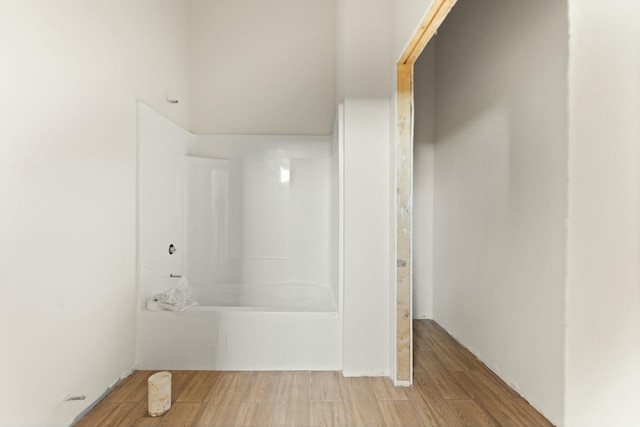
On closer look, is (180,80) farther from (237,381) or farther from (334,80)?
(237,381)

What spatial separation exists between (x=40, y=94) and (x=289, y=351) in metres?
1.99

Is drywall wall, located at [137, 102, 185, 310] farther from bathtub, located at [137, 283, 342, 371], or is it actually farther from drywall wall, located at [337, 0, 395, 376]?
drywall wall, located at [337, 0, 395, 376]

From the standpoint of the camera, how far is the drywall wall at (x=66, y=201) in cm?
152

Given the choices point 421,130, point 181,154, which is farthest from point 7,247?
point 421,130

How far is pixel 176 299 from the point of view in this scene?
255 centimetres

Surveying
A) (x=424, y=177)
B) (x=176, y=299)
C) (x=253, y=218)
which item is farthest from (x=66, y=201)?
(x=424, y=177)

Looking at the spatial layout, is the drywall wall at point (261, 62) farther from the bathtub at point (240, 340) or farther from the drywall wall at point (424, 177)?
the bathtub at point (240, 340)

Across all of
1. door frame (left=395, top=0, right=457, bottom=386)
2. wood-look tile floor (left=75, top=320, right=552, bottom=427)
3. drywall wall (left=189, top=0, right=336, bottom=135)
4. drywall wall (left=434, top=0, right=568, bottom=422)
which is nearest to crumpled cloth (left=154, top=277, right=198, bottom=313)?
wood-look tile floor (left=75, top=320, right=552, bottom=427)

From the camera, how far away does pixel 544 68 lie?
1937 mm

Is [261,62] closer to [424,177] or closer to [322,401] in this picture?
[424,177]

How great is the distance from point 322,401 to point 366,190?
1.30 m

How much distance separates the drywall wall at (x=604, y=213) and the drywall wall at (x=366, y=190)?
103 cm

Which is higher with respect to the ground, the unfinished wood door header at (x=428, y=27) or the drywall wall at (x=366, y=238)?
the unfinished wood door header at (x=428, y=27)

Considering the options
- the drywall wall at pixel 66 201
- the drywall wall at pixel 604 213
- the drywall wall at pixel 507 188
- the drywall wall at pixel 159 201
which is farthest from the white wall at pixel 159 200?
the drywall wall at pixel 604 213
